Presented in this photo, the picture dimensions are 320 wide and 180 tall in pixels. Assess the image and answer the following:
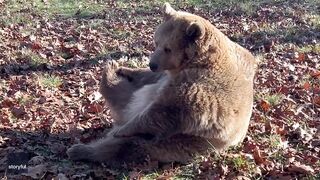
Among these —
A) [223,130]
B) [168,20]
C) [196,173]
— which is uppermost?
[168,20]

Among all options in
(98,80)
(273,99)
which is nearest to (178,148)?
(273,99)

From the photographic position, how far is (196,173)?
18.0 feet

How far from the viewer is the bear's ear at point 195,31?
17.5 feet

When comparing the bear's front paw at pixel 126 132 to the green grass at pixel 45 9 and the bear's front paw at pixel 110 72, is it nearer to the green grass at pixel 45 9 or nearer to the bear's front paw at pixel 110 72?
the bear's front paw at pixel 110 72

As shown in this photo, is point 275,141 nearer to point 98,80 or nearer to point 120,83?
point 120,83

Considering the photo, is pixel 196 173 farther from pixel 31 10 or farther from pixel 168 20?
pixel 31 10

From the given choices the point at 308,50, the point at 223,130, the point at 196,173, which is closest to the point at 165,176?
the point at 196,173

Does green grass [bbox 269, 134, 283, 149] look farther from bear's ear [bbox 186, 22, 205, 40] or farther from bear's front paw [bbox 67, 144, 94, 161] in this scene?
bear's front paw [bbox 67, 144, 94, 161]

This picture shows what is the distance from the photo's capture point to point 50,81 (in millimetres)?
8625

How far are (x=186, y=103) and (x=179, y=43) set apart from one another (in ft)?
2.13

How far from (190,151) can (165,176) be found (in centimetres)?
44

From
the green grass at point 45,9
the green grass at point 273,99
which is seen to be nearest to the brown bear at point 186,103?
the green grass at point 273,99

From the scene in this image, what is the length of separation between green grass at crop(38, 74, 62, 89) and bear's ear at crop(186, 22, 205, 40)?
145 inches

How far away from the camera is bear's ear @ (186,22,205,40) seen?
5.33 m
